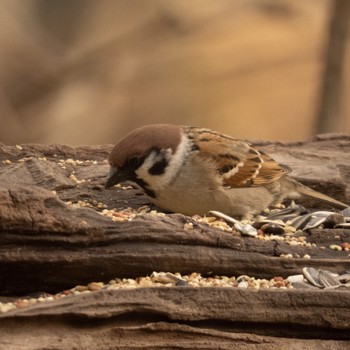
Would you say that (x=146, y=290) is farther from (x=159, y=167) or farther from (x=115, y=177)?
(x=159, y=167)

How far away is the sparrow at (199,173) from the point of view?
193 inches

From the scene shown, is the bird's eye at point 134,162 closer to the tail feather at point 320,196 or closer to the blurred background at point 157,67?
the tail feather at point 320,196

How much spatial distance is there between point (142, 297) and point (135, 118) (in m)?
7.66

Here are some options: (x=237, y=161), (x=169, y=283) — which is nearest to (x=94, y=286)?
(x=169, y=283)

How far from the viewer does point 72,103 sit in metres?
10.7

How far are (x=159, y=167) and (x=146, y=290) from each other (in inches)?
65.0

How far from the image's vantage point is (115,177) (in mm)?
4871

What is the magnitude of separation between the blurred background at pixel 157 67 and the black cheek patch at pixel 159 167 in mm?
5469

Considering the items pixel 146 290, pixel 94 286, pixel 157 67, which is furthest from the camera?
pixel 157 67

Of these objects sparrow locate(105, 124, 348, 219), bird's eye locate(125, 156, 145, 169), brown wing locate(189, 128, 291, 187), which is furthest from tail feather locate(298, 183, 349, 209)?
bird's eye locate(125, 156, 145, 169)

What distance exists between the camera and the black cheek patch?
16.3 ft

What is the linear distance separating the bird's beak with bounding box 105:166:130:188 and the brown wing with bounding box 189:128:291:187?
0.45m

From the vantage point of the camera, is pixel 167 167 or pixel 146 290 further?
pixel 167 167

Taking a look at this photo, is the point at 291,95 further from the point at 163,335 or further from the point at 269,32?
the point at 163,335
